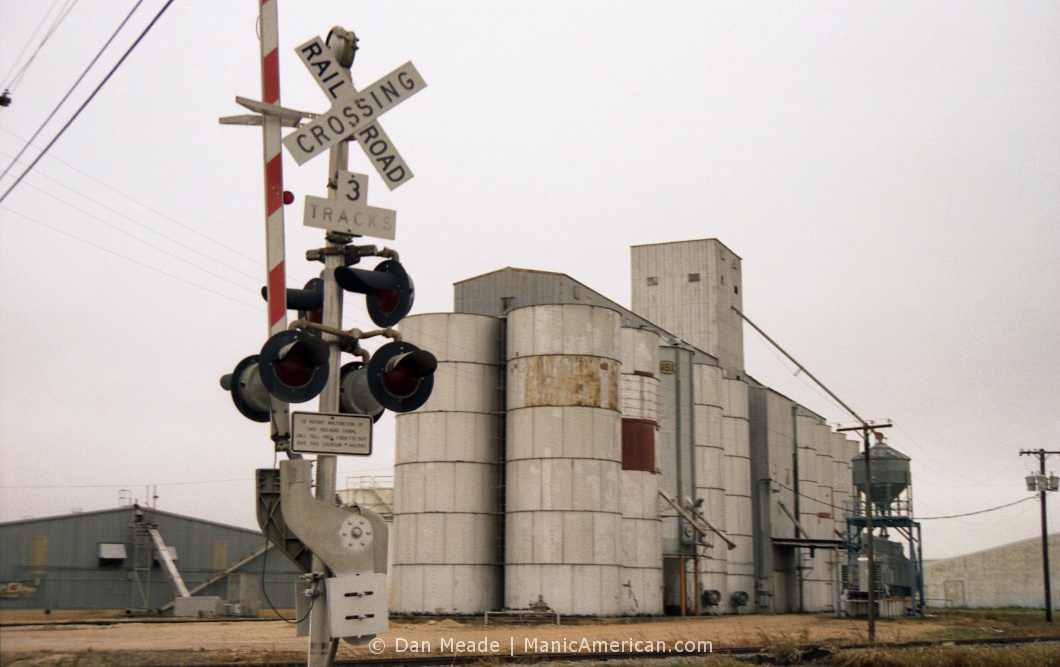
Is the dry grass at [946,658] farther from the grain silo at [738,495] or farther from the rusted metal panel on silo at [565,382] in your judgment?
the grain silo at [738,495]

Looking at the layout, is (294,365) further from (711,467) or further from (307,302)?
(711,467)

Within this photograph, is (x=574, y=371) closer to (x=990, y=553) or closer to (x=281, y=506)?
(x=281, y=506)

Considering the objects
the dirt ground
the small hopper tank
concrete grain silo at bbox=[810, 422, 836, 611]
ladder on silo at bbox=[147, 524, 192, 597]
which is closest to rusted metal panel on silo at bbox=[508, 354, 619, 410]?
the dirt ground

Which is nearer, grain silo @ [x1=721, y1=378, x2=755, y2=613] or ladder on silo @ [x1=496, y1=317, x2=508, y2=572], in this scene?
ladder on silo @ [x1=496, y1=317, x2=508, y2=572]

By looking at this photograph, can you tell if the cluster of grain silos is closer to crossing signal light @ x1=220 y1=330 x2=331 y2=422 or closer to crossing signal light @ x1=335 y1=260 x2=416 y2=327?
crossing signal light @ x1=335 y1=260 x2=416 y2=327

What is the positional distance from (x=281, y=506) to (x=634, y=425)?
3632 cm

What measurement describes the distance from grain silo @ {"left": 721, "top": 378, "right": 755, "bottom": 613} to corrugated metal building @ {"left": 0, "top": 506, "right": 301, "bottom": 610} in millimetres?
22200

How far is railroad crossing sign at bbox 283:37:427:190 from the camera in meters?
8.43

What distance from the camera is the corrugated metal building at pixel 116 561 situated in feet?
135

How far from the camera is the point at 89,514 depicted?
44156mm

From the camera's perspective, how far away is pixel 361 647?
95.2ft

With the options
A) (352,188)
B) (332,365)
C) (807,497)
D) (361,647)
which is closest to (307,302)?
(332,365)

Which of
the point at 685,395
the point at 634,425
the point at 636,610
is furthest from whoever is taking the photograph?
the point at 685,395

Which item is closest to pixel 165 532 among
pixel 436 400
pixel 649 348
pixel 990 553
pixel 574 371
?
pixel 436 400
